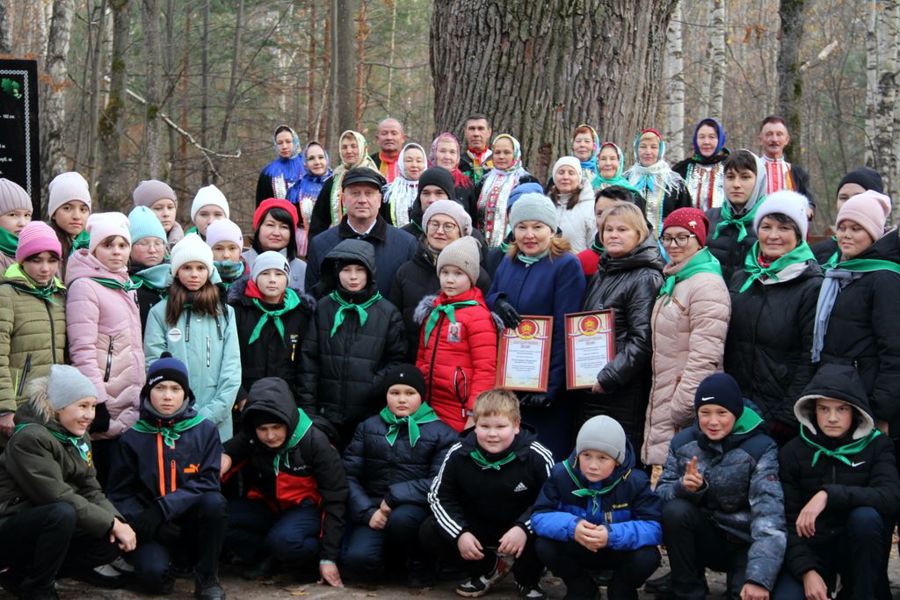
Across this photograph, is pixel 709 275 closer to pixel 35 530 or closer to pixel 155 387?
pixel 155 387

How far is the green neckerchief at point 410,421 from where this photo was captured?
6.11 m

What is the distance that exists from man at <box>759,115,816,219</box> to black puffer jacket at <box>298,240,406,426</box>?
3.64 metres

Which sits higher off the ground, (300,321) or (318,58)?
(318,58)

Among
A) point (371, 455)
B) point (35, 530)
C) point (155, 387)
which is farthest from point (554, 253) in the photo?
point (35, 530)

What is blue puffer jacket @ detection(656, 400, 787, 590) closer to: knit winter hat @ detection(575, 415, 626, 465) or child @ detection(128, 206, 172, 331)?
knit winter hat @ detection(575, 415, 626, 465)

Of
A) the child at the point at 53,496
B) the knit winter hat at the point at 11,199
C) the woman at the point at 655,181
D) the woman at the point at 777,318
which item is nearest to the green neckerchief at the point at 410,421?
the child at the point at 53,496

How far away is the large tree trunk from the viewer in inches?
336

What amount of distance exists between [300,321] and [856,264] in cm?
338

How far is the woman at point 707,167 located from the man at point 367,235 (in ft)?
9.18

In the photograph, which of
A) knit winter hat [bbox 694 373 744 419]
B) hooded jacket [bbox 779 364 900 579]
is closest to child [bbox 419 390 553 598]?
knit winter hat [bbox 694 373 744 419]

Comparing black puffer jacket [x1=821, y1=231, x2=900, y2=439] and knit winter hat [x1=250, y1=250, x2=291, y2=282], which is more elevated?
knit winter hat [x1=250, y1=250, x2=291, y2=282]

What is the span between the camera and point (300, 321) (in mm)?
6535

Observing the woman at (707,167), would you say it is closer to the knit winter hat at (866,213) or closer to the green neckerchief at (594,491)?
the knit winter hat at (866,213)

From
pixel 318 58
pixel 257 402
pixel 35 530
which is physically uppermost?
pixel 318 58
